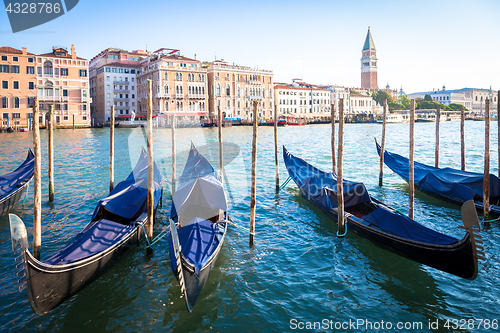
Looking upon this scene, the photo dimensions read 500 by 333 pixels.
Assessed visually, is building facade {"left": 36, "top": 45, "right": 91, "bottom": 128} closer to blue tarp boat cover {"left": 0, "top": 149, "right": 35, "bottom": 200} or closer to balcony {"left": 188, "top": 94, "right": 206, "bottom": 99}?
balcony {"left": 188, "top": 94, "right": 206, "bottom": 99}

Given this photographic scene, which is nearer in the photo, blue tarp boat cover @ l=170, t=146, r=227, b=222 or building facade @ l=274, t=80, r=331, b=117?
blue tarp boat cover @ l=170, t=146, r=227, b=222

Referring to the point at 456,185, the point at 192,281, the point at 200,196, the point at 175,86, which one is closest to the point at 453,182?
the point at 456,185

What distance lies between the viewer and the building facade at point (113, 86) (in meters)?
35.9

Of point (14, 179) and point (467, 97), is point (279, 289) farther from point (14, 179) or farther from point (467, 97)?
point (467, 97)

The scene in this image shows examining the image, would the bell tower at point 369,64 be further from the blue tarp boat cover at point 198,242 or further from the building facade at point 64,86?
the blue tarp boat cover at point 198,242

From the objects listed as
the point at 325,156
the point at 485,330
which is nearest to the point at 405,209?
the point at 485,330

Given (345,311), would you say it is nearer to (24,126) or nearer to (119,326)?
(119,326)

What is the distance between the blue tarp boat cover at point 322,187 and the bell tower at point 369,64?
6855cm

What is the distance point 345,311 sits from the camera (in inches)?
134

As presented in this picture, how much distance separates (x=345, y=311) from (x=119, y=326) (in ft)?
7.07

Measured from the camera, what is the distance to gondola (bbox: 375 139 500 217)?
6.00 meters

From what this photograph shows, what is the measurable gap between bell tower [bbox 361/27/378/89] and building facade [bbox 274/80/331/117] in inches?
913

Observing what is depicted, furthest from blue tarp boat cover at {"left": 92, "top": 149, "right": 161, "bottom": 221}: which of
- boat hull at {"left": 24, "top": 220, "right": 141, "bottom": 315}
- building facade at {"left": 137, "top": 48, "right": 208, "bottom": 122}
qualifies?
building facade at {"left": 137, "top": 48, "right": 208, "bottom": 122}

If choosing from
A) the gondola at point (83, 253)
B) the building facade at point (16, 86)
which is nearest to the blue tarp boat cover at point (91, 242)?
the gondola at point (83, 253)
